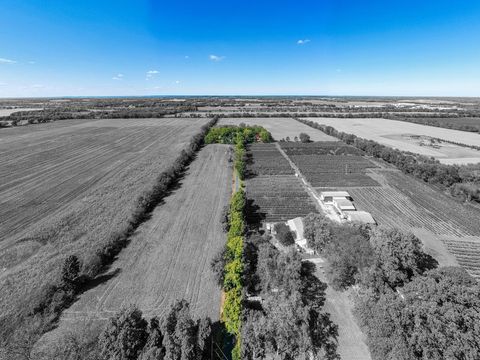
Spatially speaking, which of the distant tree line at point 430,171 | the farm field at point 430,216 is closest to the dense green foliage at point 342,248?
the farm field at point 430,216

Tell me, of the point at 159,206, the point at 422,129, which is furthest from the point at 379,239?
the point at 422,129

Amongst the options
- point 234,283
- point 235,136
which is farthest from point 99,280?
point 235,136

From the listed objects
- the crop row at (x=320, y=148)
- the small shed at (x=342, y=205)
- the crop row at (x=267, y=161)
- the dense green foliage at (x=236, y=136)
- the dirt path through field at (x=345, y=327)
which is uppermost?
the dense green foliage at (x=236, y=136)

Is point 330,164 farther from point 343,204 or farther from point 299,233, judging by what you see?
point 299,233

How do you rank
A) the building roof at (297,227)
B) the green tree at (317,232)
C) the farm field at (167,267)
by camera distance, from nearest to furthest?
the farm field at (167,267), the green tree at (317,232), the building roof at (297,227)

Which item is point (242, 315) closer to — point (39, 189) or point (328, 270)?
point (328, 270)

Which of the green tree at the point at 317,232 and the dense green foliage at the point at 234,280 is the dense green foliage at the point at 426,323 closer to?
the green tree at the point at 317,232

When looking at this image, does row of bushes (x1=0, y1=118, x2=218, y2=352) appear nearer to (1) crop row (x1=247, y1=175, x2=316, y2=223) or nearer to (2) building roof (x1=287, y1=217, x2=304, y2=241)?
(1) crop row (x1=247, y1=175, x2=316, y2=223)
